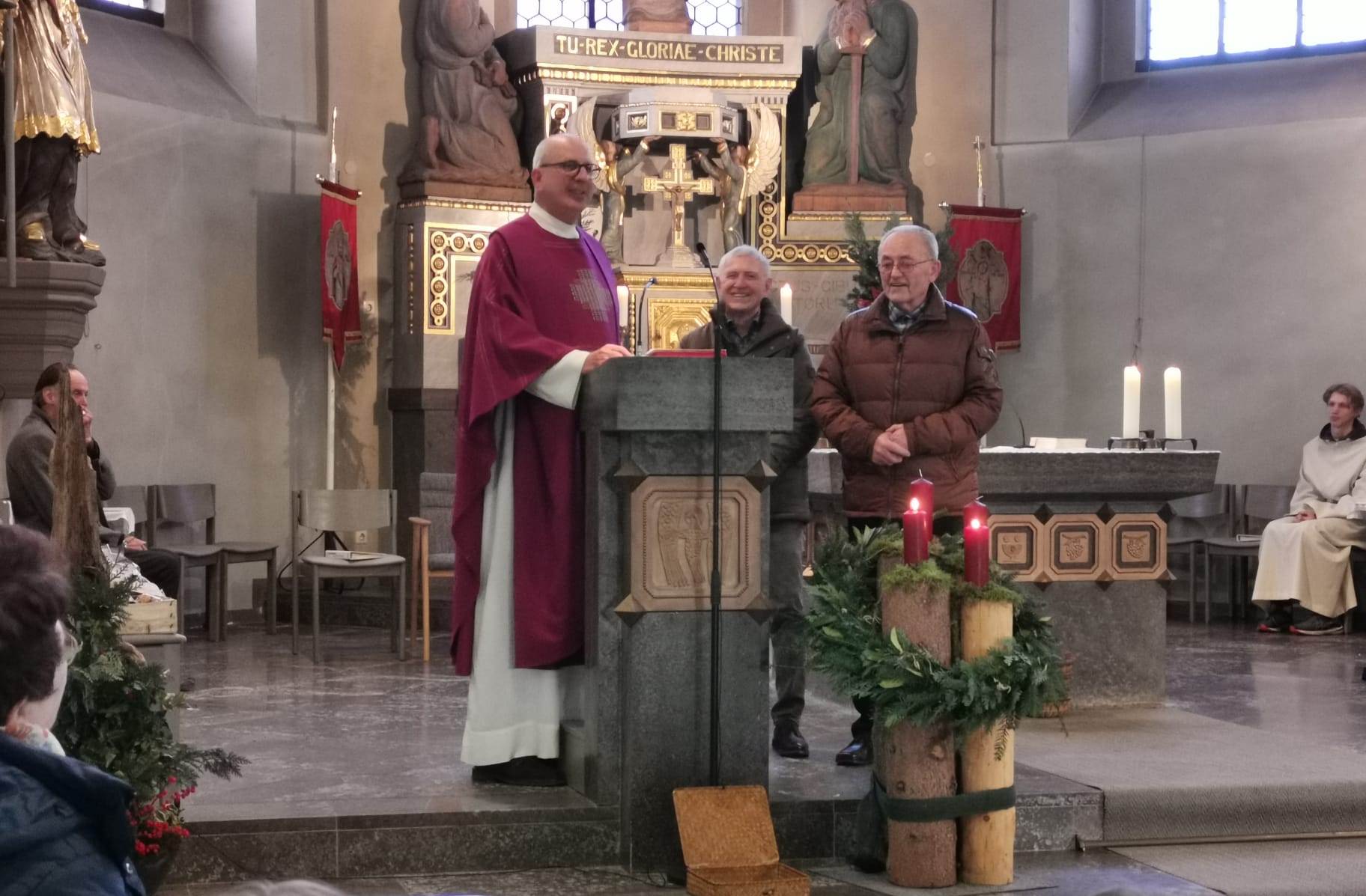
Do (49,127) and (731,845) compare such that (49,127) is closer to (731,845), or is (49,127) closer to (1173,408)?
(1173,408)

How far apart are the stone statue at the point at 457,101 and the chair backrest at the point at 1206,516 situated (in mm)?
4741

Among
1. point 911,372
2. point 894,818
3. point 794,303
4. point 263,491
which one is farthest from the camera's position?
point 794,303

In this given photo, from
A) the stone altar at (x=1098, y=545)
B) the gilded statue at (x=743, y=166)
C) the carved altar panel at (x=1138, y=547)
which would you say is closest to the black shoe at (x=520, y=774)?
the stone altar at (x=1098, y=545)

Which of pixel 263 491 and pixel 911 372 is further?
pixel 263 491

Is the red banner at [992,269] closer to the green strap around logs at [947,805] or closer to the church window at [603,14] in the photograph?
the church window at [603,14]

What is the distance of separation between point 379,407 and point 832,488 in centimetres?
540

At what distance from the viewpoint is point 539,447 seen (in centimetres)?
478

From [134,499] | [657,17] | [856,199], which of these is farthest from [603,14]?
[134,499]

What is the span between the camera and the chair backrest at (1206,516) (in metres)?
11.0

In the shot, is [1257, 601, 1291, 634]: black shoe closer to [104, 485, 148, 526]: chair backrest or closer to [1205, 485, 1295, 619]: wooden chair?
[1205, 485, 1295, 619]: wooden chair

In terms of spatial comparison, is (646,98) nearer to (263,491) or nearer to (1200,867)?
(263,491)

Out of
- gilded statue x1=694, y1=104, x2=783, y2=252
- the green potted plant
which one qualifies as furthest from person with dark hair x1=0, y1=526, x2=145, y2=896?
gilded statue x1=694, y1=104, x2=783, y2=252

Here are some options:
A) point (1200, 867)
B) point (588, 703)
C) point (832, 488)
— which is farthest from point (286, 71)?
point (1200, 867)

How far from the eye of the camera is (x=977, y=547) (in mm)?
4379
